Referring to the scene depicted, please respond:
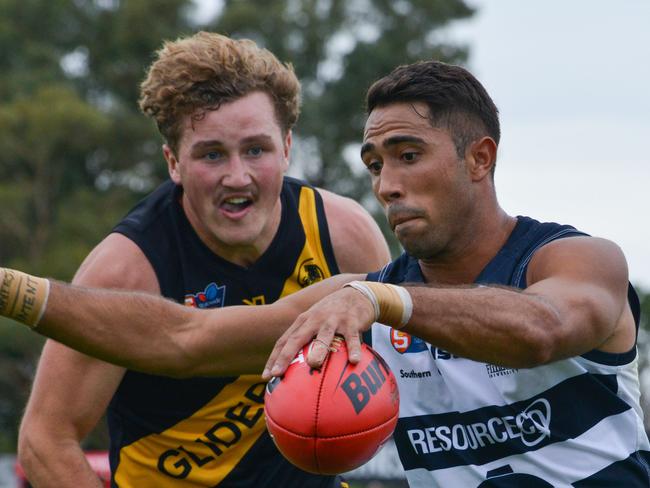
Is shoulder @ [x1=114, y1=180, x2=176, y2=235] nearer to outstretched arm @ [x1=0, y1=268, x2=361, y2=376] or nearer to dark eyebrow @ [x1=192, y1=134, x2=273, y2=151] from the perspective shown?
dark eyebrow @ [x1=192, y1=134, x2=273, y2=151]

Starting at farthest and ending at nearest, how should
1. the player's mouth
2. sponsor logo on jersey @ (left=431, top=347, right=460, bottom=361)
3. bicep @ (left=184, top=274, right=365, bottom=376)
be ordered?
the player's mouth, bicep @ (left=184, top=274, right=365, bottom=376), sponsor logo on jersey @ (left=431, top=347, right=460, bottom=361)

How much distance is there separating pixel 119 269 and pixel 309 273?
3.43 feet

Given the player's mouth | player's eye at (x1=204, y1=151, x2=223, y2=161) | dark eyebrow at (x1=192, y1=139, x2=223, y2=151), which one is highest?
dark eyebrow at (x1=192, y1=139, x2=223, y2=151)

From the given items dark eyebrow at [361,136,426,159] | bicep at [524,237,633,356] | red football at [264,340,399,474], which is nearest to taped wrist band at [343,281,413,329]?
red football at [264,340,399,474]

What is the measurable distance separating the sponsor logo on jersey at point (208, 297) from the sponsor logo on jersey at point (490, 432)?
1622 millimetres

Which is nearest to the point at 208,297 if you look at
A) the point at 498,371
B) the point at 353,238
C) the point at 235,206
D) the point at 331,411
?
the point at 235,206

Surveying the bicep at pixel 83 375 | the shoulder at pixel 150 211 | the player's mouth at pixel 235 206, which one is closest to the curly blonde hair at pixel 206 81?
the shoulder at pixel 150 211

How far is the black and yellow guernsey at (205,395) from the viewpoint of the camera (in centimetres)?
641

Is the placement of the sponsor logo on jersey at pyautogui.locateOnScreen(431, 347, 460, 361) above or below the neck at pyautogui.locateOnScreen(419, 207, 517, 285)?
below

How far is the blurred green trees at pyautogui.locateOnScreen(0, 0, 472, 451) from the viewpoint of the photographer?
31344 millimetres

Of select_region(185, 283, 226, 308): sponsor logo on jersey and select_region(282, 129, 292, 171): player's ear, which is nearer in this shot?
select_region(185, 283, 226, 308): sponsor logo on jersey

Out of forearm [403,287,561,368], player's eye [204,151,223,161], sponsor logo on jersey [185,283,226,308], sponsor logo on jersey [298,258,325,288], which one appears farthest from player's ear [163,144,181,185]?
forearm [403,287,561,368]

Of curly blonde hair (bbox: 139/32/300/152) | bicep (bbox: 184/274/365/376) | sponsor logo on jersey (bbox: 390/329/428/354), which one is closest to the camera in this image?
sponsor logo on jersey (bbox: 390/329/428/354)

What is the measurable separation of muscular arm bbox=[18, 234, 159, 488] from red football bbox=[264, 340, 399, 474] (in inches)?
77.1
